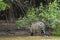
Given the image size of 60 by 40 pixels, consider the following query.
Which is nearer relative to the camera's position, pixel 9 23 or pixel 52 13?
pixel 52 13

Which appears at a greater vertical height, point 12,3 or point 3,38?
point 12,3

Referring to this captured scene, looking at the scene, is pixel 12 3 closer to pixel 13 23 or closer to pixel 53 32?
pixel 13 23

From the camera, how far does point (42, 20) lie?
16156mm

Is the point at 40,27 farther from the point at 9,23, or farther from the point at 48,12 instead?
the point at 9,23

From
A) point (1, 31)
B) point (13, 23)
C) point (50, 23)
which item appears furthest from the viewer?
point (13, 23)

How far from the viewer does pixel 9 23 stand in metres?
18.2

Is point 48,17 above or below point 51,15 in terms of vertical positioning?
below

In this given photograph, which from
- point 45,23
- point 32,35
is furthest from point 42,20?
point 32,35

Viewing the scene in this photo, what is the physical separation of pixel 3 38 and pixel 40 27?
2.52 m

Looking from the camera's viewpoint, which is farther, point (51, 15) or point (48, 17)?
point (48, 17)

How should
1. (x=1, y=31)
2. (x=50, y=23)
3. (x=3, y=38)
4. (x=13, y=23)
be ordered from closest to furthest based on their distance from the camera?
(x=3, y=38)
(x=50, y=23)
(x=1, y=31)
(x=13, y=23)

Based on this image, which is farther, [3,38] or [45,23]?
[45,23]

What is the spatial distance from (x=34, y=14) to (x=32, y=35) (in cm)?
144

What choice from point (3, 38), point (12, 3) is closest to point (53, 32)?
point (3, 38)
